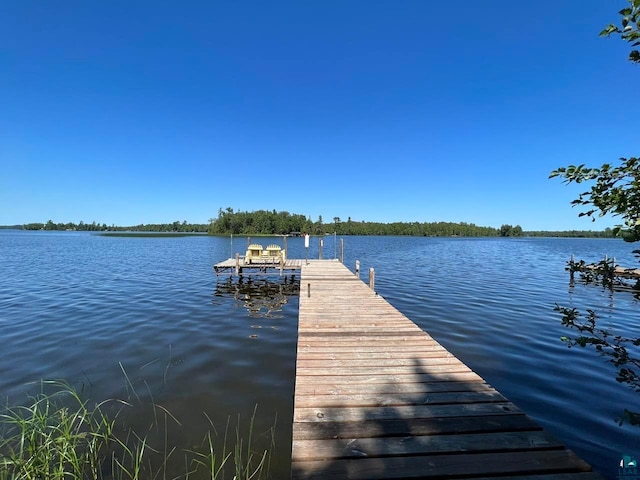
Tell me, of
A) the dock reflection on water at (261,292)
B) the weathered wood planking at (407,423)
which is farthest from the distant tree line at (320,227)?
the weathered wood planking at (407,423)

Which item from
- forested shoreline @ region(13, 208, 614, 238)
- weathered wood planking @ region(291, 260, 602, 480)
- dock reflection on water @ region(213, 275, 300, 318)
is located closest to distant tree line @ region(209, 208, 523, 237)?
forested shoreline @ region(13, 208, 614, 238)

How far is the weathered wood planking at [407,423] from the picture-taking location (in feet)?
9.09

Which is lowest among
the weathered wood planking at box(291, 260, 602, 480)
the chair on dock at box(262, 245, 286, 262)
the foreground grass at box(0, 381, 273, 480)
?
the foreground grass at box(0, 381, 273, 480)

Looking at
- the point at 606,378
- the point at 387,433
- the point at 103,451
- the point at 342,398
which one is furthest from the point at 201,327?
the point at 606,378

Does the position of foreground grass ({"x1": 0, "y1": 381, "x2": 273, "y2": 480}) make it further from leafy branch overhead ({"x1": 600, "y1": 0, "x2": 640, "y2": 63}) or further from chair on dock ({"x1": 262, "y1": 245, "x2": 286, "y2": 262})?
chair on dock ({"x1": 262, "y1": 245, "x2": 286, "y2": 262})

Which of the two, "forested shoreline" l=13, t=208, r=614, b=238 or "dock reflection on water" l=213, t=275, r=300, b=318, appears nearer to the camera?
"dock reflection on water" l=213, t=275, r=300, b=318

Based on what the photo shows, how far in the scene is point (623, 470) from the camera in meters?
2.58

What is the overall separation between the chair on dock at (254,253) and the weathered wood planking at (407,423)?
1247 cm

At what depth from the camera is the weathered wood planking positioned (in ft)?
9.09

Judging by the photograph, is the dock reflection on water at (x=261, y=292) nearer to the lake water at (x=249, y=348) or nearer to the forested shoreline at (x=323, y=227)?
the lake water at (x=249, y=348)

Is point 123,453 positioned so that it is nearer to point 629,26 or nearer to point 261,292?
point 629,26

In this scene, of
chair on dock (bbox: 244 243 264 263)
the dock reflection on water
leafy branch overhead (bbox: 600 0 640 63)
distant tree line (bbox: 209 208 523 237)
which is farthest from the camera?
distant tree line (bbox: 209 208 523 237)

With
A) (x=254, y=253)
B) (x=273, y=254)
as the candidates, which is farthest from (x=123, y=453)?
(x=273, y=254)

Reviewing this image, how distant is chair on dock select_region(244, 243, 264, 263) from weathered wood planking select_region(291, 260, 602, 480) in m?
12.5
